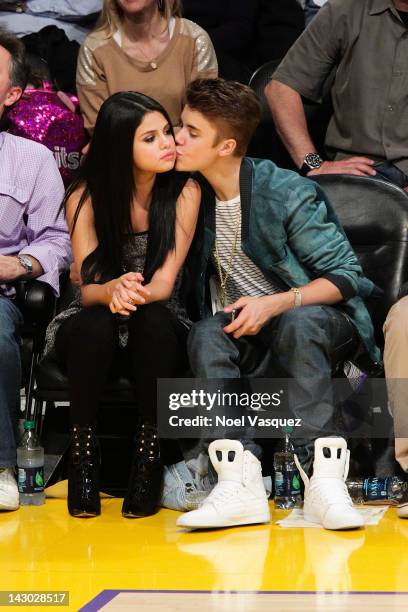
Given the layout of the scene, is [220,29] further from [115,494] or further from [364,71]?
[115,494]

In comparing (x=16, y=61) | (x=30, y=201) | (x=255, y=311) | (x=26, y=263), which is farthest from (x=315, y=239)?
(x=16, y=61)

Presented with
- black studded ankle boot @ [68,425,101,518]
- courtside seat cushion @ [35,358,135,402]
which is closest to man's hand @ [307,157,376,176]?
courtside seat cushion @ [35,358,135,402]

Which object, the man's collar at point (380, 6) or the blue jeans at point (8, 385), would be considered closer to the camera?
the blue jeans at point (8, 385)

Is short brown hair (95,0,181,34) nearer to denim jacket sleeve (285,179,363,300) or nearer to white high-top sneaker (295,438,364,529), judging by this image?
denim jacket sleeve (285,179,363,300)

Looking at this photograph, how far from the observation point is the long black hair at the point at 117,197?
402cm

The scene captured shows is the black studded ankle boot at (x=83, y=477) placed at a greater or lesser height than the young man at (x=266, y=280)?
lesser

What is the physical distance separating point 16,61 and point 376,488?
2.12m

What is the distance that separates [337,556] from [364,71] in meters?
2.33

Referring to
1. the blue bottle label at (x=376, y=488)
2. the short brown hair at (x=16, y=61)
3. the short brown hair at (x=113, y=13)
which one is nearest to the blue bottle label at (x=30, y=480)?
the blue bottle label at (x=376, y=488)

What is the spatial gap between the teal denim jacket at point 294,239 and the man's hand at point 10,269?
2.65 feet

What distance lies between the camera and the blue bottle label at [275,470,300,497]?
3783 millimetres

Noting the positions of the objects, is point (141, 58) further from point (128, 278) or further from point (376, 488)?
point (376, 488)

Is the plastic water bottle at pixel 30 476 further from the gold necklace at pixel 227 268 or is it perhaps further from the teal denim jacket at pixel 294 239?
the teal denim jacket at pixel 294 239

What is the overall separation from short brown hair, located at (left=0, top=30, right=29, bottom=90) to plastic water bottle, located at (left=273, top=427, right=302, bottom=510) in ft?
5.76
